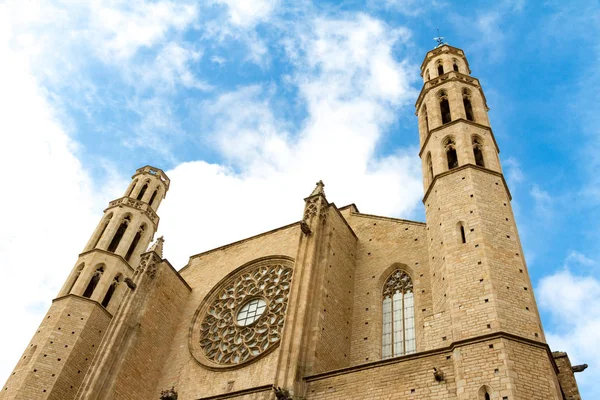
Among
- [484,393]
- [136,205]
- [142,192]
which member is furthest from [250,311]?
[142,192]

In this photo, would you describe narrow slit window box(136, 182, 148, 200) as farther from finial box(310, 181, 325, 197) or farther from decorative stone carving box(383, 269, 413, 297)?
decorative stone carving box(383, 269, 413, 297)

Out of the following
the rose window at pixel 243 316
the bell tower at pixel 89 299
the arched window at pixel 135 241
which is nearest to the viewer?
the rose window at pixel 243 316

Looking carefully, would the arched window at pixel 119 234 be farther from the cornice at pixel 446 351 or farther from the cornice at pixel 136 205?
the cornice at pixel 446 351

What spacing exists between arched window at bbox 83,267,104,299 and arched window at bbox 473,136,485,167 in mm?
14097

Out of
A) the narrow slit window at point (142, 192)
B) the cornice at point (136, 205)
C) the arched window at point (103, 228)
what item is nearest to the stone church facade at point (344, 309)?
the arched window at point (103, 228)

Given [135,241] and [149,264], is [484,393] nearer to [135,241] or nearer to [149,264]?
[149,264]

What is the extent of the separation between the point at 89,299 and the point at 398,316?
11.5 meters

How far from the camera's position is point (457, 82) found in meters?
18.3

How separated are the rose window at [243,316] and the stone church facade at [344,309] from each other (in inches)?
1.7

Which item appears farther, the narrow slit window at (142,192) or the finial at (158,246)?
the narrow slit window at (142,192)

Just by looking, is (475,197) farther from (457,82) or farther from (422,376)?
(457,82)

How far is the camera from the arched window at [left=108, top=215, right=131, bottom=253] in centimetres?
2277

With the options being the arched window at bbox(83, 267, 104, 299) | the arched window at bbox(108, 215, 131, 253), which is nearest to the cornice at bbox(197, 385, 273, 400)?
the arched window at bbox(83, 267, 104, 299)

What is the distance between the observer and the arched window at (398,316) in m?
13.6
